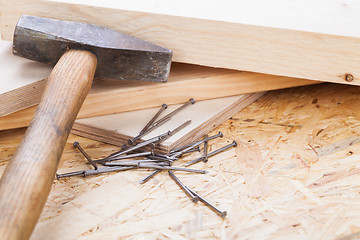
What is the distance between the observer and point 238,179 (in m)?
1.91

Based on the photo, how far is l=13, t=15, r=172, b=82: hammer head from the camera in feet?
6.71

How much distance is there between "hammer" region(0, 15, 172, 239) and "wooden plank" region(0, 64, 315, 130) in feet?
0.42

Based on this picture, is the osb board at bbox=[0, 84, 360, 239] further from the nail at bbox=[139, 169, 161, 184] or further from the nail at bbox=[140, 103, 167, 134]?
the nail at bbox=[140, 103, 167, 134]

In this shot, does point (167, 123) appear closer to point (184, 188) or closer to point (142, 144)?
point (142, 144)

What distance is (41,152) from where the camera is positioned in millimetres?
1485

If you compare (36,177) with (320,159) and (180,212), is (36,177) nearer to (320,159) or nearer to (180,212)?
(180,212)

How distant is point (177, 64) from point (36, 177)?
1.28 meters

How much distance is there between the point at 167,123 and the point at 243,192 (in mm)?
567

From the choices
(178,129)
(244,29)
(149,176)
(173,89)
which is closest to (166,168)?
(149,176)

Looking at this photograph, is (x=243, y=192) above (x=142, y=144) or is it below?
below

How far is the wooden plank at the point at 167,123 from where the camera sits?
2127mm

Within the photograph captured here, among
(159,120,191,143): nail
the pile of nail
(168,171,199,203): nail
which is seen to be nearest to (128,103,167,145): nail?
the pile of nail

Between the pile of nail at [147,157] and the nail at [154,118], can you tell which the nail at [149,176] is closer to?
the pile of nail at [147,157]

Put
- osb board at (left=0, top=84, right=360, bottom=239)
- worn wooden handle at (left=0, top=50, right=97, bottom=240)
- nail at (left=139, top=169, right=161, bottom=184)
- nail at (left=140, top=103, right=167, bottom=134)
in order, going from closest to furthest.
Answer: worn wooden handle at (left=0, top=50, right=97, bottom=240), osb board at (left=0, top=84, right=360, bottom=239), nail at (left=139, top=169, right=161, bottom=184), nail at (left=140, top=103, right=167, bottom=134)
